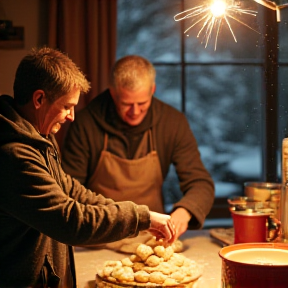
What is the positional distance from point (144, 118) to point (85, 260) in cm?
95

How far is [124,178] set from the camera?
2.64m

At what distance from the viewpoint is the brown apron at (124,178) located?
104 inches

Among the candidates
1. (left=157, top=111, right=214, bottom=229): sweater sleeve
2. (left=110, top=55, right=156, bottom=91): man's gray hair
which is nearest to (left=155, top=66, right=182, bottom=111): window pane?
(left=157, top=111, right=214, bottom=229): sweater sleeve

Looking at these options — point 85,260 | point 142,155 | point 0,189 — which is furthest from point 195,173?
point 0,189

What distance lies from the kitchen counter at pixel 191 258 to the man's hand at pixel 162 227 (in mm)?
156

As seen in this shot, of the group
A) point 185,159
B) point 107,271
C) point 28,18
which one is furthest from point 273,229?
point 28,18

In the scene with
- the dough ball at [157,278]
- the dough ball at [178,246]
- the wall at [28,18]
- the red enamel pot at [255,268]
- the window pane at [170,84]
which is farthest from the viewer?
the window pane at [170,84]

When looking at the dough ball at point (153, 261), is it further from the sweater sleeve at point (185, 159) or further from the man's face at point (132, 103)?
the man's face at point (132, 103)

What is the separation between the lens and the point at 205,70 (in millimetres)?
3445

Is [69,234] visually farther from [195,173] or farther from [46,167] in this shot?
[195,173]

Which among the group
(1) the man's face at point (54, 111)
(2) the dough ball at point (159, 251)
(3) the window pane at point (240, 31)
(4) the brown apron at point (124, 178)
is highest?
(3) the window pane at point (240, 31)

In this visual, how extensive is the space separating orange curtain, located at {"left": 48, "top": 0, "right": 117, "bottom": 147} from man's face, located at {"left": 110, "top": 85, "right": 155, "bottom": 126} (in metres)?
0.53

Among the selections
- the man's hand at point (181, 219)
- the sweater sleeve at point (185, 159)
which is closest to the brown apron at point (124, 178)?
the sweater sleeve at point (185, 159)

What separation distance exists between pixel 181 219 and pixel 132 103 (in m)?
0.62
